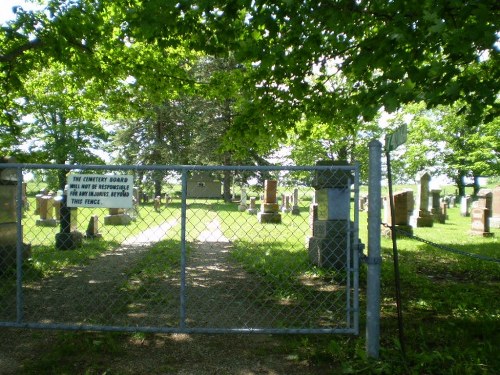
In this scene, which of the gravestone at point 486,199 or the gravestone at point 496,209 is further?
the gravestone at point 496,209

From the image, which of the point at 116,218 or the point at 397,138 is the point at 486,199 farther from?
the point at 397,138

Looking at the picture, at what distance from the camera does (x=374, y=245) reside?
3375 mm

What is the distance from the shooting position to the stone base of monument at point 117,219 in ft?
49.4

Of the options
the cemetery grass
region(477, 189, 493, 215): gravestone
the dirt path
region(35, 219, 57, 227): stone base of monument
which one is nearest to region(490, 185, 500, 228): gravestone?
region(477, 189, 493, 215): gravestone

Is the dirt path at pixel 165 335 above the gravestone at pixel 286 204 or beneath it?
beneath

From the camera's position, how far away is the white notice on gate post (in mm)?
3639

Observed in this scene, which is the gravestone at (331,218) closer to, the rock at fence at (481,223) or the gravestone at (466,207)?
the rock at fence at (481,223)

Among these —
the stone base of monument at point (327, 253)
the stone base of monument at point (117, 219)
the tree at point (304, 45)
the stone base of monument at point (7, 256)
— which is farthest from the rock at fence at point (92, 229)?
the stone base of monument at point (327, 253)

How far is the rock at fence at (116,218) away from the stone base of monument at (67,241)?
484cm

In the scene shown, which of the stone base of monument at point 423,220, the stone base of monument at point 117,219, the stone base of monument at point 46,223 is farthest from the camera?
the stone base of monument at point 423,220

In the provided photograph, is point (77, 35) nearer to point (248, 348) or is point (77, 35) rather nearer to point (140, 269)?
point (140, 269)

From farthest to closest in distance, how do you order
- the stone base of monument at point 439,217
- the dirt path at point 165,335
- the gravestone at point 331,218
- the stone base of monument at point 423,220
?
the stone base of monument at point 439,217 < the stone base of monument at point 423,220 < the gravestone at point 331,218 < the dirt path at point 165,335

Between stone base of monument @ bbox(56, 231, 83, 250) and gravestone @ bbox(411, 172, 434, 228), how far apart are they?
45.1 feet

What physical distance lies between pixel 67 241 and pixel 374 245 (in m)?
8.80
